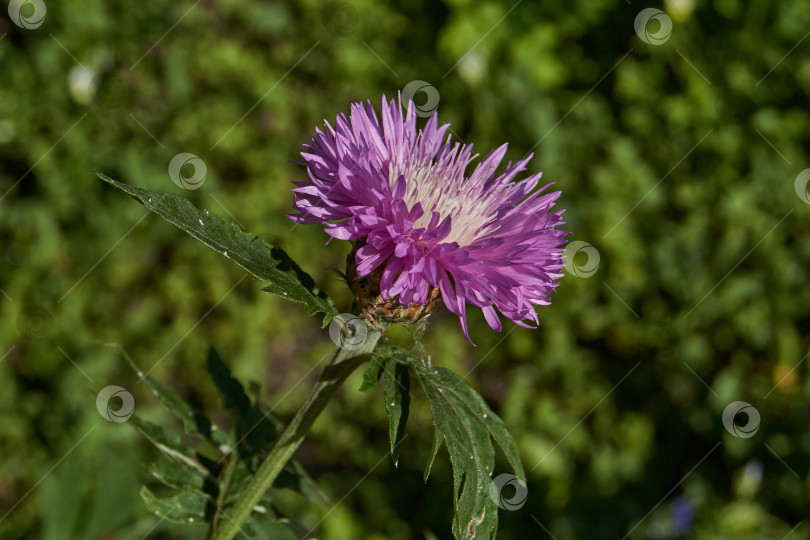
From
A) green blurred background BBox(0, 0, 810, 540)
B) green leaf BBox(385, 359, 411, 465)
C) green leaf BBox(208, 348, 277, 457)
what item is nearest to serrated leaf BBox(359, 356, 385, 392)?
green leaf BBox(385, 359, 411, 465)

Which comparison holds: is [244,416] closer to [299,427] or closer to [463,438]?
[299,427]

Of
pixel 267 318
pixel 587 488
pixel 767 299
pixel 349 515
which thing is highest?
pixel 767 299

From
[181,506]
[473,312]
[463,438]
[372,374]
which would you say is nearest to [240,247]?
[372,374]

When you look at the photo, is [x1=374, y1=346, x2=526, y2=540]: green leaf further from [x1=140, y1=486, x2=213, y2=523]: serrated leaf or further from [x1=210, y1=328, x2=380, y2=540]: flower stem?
[x1=140, y1=486, x2=213, y2=523]: serrated leaf

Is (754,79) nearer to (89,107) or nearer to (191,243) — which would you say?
(191,243)

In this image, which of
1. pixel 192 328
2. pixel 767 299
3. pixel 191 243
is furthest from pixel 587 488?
pixel 191 243

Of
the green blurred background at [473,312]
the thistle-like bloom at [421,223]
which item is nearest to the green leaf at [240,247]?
the thistle-like bloom at [421,223]
